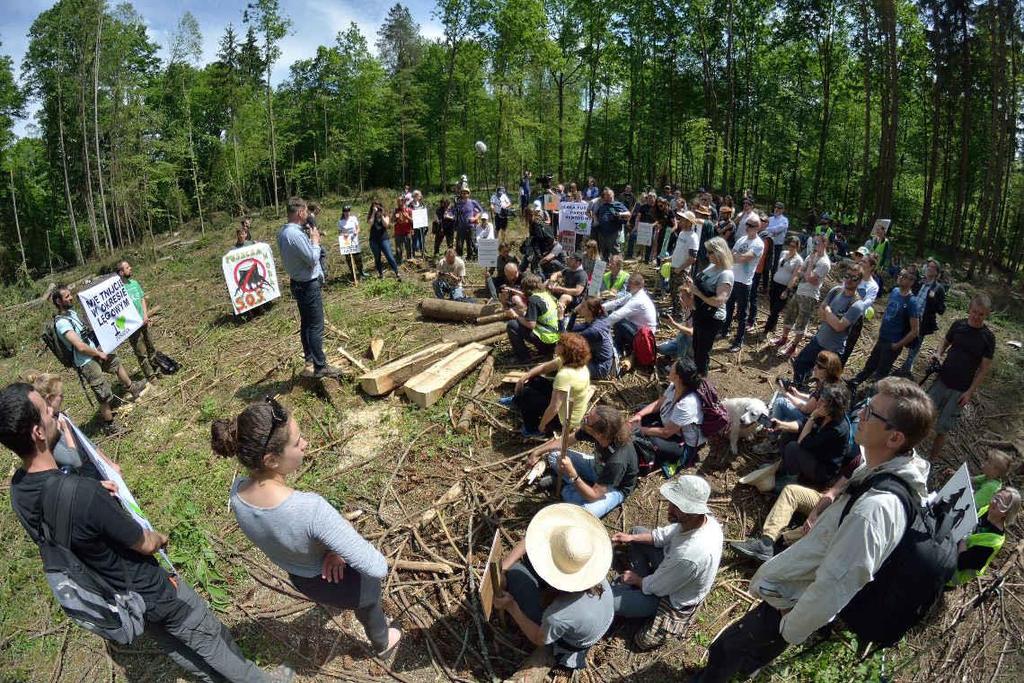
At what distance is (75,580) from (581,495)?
356 centimetres

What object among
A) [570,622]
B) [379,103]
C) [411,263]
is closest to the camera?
[570,622]

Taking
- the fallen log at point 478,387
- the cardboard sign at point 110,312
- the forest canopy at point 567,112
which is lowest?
the fallen log at point 478,387

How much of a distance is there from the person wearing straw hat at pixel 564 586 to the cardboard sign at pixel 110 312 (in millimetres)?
7288

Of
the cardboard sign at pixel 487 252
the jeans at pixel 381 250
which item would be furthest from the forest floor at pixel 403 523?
the jeans at pixel 381 250

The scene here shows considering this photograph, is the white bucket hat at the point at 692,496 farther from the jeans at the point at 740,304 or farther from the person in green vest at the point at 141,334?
the person in green vest at the point at 141,334

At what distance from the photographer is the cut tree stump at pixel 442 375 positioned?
693 cm

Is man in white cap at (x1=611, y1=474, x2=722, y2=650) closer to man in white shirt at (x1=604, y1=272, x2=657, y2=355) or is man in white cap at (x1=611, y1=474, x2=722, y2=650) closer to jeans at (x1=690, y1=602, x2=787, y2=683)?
jeans at (x1=690, y1=602, x2=787, y2=683)

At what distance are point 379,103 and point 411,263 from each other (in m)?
23.5

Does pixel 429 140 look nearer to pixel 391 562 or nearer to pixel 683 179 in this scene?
pixel 683 179

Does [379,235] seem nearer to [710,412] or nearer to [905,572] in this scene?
[710,412]

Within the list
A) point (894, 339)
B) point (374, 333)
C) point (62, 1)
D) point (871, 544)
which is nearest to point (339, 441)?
point (374, 333)

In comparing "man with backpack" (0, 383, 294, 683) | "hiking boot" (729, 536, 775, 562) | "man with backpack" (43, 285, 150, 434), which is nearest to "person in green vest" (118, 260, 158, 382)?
"man with backpack" (43, 285, 150, 434)

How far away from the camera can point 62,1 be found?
2316cm

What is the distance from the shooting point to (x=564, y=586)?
344cm
